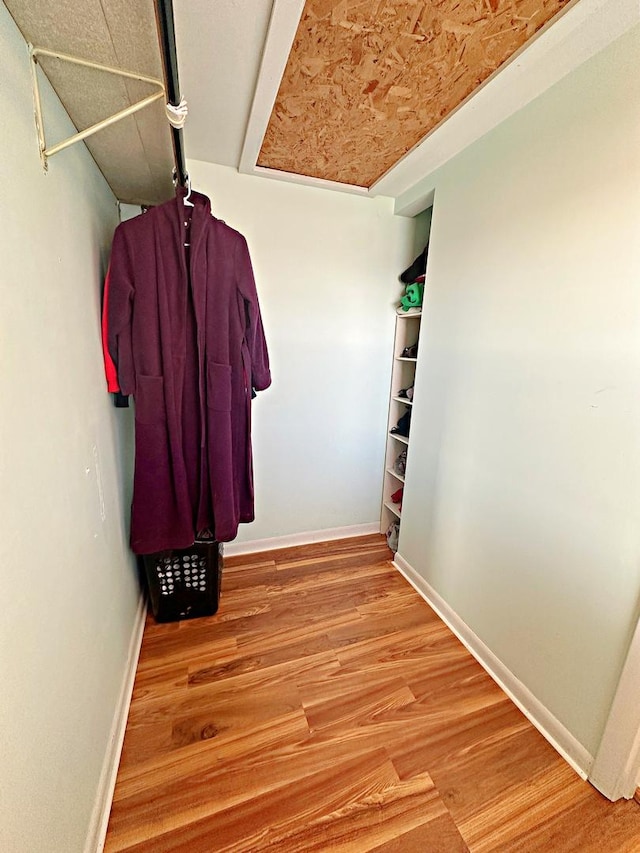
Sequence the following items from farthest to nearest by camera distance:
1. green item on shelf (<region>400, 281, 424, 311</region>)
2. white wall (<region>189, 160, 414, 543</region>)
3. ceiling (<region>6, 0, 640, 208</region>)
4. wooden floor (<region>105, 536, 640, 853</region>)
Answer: green item on shelf (<region>400, 281, 424, 311</region>)
white wall (<region>189, 160, 414, 543</region>)
wooden floor (<region>105, 536, 640, 853</region>)
ceiling (<region>6, 0, 640, 208</region>)

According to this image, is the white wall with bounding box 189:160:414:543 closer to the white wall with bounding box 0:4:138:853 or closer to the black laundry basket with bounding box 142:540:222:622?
the black laundry basket with bounding box 142:540:222:622

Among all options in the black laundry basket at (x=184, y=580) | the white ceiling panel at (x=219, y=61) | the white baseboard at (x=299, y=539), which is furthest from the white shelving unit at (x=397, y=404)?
the white ceiling panel at (x=219, y=61)

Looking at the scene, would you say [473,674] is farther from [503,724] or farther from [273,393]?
[273,393]

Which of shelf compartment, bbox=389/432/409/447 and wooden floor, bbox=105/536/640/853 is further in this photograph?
shelf compartment, bbox=389/432/409/447

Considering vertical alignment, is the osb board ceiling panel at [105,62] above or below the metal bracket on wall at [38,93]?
above

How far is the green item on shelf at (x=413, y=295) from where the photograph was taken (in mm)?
2107

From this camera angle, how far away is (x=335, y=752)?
1.22 metres

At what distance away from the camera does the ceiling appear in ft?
2.91

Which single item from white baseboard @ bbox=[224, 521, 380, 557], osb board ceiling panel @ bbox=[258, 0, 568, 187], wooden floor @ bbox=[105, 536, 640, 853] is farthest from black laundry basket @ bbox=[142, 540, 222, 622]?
osb board ceiling panel @ bbox=[258, 0, 568, 187]

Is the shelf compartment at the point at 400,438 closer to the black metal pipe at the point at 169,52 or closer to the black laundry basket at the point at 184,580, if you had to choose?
the black laundry basket at the point at 184,580

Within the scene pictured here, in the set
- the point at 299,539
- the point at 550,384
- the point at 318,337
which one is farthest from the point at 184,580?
the point at 550,384

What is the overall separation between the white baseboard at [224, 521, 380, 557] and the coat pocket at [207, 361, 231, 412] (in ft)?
4.03

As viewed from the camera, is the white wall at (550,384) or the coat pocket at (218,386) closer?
the white wall at (550,384)

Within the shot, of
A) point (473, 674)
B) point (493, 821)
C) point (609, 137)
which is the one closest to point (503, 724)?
point (473, 674)
